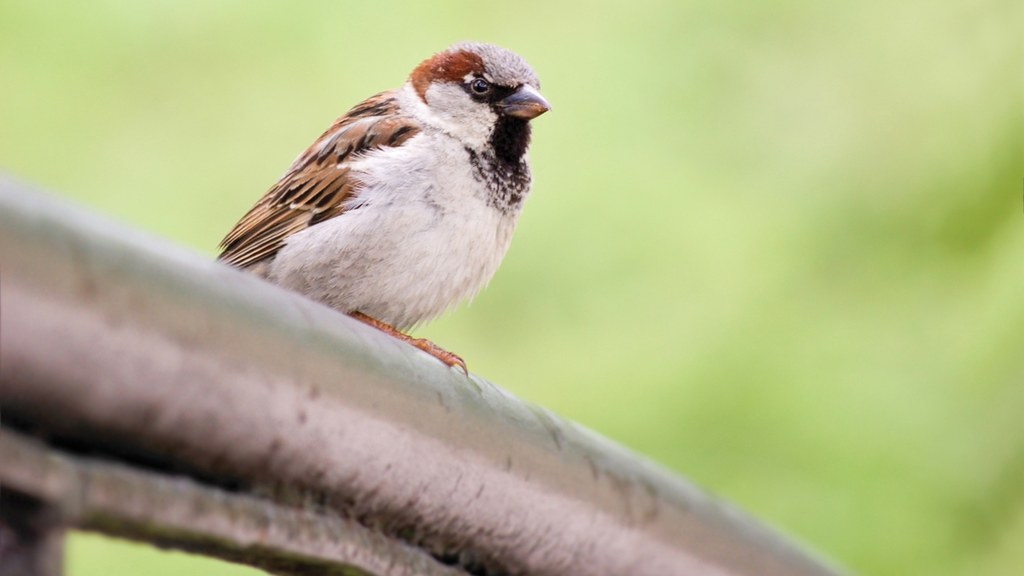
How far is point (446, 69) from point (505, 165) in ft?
0.87

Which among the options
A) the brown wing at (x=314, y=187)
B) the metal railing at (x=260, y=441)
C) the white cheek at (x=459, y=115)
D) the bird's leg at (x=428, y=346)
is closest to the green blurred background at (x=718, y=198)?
the brown wing at (x=314, y=187)

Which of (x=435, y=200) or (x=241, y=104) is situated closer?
(x=435, y=200)

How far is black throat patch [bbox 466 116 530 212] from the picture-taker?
1935 mm

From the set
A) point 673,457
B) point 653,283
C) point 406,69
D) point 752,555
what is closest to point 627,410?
point 673,457

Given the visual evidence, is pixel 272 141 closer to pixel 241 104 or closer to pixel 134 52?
pixel 241 104

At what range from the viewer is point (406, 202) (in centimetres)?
186

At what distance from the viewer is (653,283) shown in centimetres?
247

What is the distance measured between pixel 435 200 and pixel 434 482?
41.7 inches

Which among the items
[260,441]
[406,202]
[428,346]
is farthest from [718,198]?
[260,441]

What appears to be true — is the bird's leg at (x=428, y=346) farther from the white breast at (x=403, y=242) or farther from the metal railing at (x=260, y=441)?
the metal railing at (x=260, y=441)

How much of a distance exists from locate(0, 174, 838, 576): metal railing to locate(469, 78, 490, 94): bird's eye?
1176mm

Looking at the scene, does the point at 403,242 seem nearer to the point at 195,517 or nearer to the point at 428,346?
the point at 428,346

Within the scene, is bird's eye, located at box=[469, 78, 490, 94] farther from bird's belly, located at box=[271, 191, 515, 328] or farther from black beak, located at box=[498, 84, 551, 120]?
bird's belly, located at box=[271, 191, 515, 328]

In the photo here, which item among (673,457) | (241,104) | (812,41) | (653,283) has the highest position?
(812,41)
